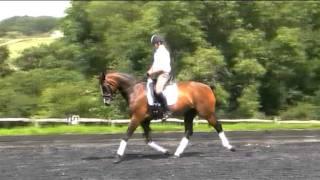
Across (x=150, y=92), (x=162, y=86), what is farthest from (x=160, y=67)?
(x=150, y=92)

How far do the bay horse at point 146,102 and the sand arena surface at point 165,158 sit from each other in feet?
1.92

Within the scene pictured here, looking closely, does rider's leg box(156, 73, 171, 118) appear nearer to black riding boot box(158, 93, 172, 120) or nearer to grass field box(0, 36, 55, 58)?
black riding boot box(158, 93, 172, 120)

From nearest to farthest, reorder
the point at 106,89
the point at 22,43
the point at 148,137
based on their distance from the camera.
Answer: the point at 106,89
the point at 148,137
the point at 22,43

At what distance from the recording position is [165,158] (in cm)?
1248

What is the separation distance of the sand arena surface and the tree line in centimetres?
688

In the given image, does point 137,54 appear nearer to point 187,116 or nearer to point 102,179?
point 187,116

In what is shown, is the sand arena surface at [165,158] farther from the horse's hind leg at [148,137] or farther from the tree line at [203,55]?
the tree line at [203,55]

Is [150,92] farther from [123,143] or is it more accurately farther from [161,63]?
[123,143]

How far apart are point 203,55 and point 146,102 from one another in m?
12.8

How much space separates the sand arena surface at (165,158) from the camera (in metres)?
10.4

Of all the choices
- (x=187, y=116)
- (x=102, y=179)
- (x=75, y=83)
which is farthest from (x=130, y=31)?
(x=102, y=179)

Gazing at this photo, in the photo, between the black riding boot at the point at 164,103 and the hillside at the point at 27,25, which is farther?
the hillside at the point at 27,25

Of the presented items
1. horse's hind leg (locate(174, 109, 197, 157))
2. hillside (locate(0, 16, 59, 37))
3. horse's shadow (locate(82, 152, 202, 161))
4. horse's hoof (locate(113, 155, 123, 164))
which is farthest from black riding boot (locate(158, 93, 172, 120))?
hillside (locate(0, 16, 59, 37))

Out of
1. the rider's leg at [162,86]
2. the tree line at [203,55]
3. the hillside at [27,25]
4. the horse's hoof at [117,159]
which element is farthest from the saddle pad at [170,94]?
the hillside at [27,25]
